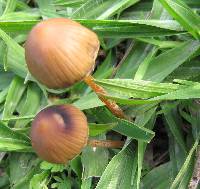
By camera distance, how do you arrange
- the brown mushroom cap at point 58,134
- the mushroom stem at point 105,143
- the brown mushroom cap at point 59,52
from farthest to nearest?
the mushroom stem at point 105,143 < the brown mushroom cap at point 58,134 < the brown mushroom cap at point 59,52

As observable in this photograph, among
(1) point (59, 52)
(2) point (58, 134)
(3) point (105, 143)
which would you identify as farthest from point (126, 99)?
(1) point (59, 52)

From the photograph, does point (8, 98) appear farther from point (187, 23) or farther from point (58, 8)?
point (187, 23)

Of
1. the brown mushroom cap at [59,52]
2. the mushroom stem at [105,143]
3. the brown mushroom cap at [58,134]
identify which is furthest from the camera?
the mushroom stem at [105,143]

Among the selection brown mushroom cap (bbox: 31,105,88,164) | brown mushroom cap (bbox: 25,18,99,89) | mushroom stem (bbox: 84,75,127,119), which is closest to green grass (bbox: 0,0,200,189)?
mushroom stem (bbox: 84,75,127,119)

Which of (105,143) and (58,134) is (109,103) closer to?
(105,143)

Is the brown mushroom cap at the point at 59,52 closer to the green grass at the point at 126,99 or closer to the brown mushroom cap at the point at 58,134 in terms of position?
the brown mushroom cap at the point at 58,134

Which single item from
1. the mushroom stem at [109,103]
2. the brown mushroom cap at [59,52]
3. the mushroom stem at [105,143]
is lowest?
the mushroom stem at [105,143]

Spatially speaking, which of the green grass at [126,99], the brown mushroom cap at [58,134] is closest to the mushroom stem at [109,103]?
the green grass at [126,99]
